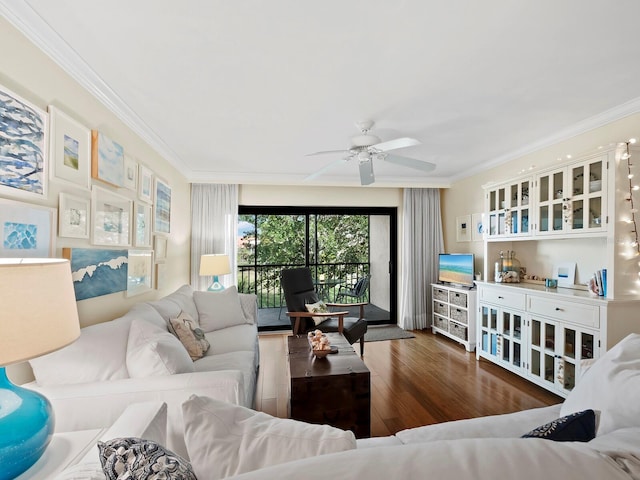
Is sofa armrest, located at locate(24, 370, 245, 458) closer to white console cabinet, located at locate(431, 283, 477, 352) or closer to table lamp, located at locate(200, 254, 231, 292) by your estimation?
table lamp, located at locate(200, 254, 231, 292)

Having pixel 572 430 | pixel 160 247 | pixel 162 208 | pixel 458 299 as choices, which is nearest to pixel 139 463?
pixel 572 430

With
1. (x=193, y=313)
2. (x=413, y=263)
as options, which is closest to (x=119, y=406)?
(x=193, y=313)

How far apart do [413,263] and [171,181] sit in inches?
148

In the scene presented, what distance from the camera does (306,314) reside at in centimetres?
361

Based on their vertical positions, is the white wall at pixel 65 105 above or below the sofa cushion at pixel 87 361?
above

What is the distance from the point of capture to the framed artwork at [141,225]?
Answer: 9.12 feet

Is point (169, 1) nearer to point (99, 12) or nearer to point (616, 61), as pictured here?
point (99, 12)

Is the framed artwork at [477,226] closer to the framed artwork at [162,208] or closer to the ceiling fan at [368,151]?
the ceiling fan at [368,151]

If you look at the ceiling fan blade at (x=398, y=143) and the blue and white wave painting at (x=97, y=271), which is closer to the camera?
the blue and white wave painting at (x=97, y=271)

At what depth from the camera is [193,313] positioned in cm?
311

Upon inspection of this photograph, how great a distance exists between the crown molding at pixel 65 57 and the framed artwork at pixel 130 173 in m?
0.30

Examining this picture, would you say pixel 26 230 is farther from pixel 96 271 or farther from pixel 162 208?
pixel 162 208

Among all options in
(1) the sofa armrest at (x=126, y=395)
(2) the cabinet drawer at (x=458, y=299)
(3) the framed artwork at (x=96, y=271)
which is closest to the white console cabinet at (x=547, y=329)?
(2) the cabinet drawer at (x=458, y=299)

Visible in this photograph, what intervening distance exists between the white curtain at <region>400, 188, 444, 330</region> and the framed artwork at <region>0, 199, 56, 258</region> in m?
4.47
